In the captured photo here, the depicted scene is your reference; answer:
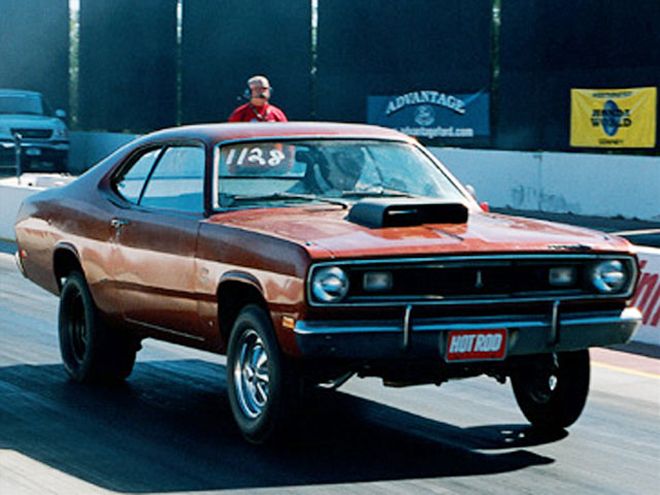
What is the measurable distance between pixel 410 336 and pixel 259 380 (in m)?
0.98

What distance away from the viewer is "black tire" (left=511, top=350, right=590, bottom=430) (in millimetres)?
8523

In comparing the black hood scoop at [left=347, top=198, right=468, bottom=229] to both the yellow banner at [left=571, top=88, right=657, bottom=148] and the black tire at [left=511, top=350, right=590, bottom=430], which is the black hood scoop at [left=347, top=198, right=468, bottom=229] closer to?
the black tire at [left=511, top=350, right=590, bottom=430]

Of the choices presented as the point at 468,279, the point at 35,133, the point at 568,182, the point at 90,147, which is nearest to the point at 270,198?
the point at 468,279

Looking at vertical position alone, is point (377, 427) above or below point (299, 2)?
below

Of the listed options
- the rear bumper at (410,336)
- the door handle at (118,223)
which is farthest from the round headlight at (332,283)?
the door handle at (118,223)

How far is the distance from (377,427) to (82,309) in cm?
243

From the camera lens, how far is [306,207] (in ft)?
28.7

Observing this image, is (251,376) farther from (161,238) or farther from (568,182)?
(568,182)

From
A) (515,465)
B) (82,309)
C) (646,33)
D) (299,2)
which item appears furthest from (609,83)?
(515,465)

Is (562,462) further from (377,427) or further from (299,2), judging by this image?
(299,2)

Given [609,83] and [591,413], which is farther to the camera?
[609,83]

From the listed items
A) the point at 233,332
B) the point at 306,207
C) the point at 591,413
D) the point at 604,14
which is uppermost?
the point at 604,14

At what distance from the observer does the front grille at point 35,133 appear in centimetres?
4041

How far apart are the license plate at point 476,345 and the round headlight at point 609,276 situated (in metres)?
0.67
